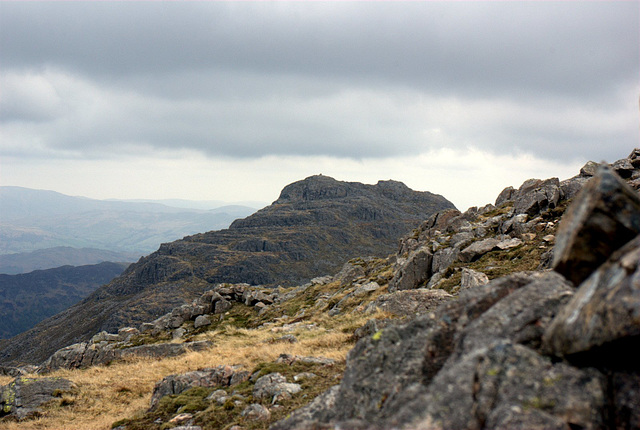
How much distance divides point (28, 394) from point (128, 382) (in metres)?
5.40

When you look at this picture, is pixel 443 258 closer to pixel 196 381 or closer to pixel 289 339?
pixel 289 339

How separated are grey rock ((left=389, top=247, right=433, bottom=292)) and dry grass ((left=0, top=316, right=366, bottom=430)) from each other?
11.8 meters

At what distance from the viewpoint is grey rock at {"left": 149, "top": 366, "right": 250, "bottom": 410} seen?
20.1 meters

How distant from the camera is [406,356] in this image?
890cm

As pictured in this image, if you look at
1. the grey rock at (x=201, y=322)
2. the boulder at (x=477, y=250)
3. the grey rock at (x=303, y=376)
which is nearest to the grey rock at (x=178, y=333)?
the grey rock at (x=201, y=322)

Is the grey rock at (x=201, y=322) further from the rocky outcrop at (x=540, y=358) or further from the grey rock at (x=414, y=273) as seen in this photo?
the rocky outcrop at (x=540, y=358)

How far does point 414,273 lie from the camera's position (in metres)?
38.1

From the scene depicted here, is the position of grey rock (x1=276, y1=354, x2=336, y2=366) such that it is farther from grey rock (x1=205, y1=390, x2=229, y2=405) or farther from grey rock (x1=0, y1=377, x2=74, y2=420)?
grey rock (x1=0, y1=377, x2=74, y2=420)

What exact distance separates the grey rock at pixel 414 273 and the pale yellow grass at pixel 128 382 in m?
11.8

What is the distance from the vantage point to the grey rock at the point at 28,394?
20.5 meters

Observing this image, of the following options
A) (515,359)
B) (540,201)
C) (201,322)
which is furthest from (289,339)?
(540,201)

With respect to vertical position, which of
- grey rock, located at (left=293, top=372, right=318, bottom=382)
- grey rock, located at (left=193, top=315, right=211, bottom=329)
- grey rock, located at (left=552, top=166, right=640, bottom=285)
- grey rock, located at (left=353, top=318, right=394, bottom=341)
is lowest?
grey rock, located at (left=193, top=315, right=211, bottom=329)

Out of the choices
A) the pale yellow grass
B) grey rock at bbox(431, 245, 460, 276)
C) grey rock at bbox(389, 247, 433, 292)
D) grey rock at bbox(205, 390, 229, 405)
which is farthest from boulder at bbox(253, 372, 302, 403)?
grey rock at bbox(431, 245, 460, 276)

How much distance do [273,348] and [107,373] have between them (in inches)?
577
